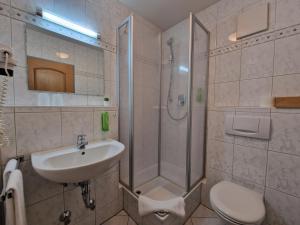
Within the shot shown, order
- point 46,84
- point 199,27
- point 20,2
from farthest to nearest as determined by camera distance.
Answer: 1. point 199,27
2. point 46,84
3. point 20,2

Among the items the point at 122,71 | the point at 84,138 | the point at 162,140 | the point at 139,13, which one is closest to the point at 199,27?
the point at 139,13

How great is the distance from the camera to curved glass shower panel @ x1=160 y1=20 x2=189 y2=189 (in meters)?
1.74

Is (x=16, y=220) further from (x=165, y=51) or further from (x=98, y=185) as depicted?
(x=165, y=51)

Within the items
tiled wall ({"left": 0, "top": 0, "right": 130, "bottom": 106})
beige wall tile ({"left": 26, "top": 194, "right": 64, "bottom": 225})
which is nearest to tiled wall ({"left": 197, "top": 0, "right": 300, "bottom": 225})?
tiled wall ({"left": 0, "top": 0, "right": 130, "bottom": 106})

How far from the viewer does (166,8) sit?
160 centimetres

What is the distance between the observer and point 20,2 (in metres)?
0.95

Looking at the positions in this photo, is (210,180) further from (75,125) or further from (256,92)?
(75,125)

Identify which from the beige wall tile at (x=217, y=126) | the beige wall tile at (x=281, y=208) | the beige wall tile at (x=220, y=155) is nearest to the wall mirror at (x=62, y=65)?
the beige wall tile at (x=217, y=126)

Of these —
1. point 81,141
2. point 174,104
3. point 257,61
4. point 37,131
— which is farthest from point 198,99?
point 37,131

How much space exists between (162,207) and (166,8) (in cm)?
213

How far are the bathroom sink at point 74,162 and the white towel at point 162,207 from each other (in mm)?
565

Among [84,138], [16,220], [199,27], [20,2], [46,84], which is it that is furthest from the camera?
[199,27]

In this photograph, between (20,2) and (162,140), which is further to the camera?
(162,140)

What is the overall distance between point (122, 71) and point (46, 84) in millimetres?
692
